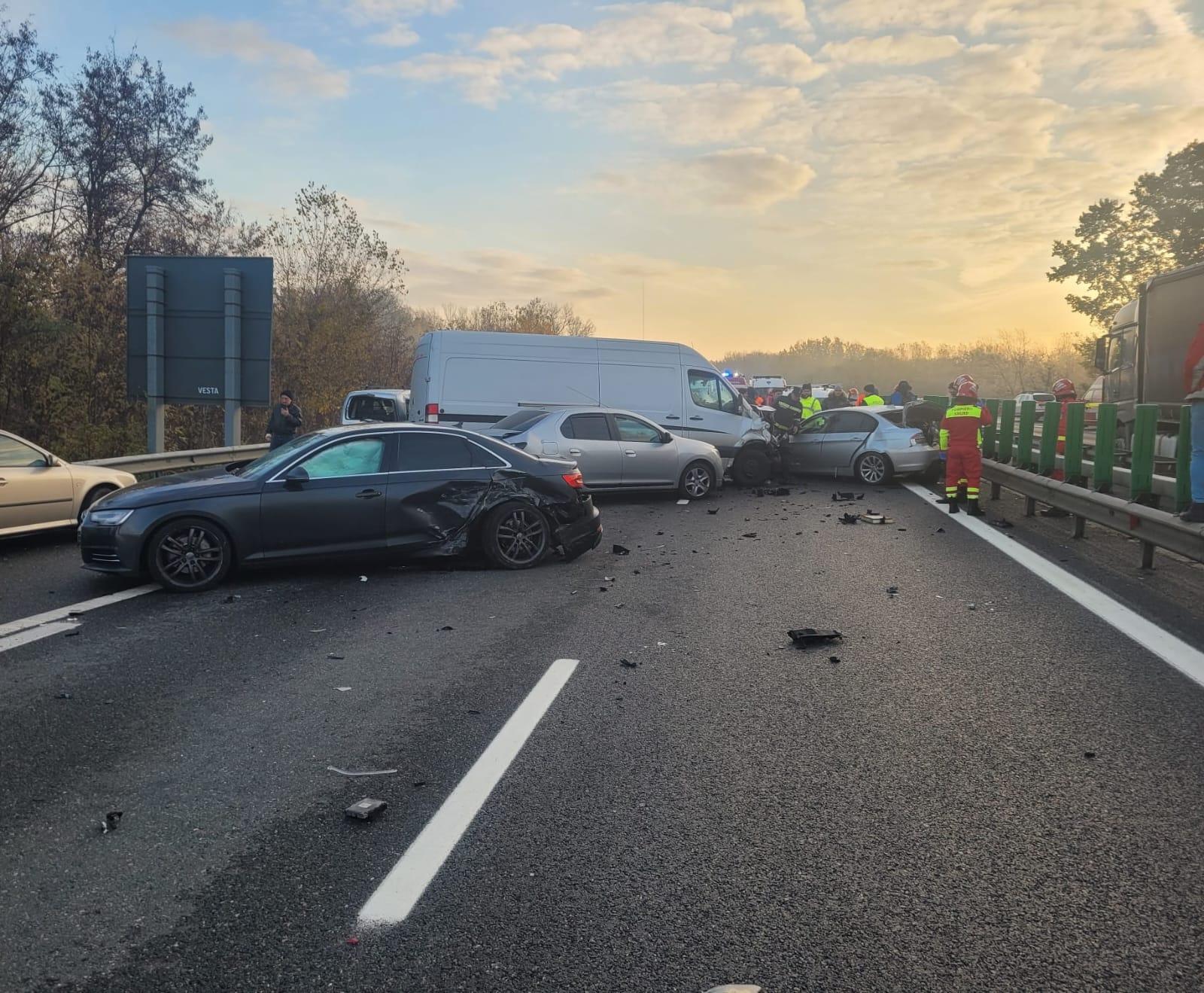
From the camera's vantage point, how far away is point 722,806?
3.86m

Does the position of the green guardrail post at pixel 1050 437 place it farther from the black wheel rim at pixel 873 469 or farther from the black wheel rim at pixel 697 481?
the black wheel rim at pixel 697 481

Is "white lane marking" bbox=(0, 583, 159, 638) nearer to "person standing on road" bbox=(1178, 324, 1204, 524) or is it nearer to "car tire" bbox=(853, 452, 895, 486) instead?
"person standing on road" bbox=(1178, 324, 1204, 524)

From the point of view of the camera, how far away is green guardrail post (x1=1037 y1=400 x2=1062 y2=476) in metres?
12.7

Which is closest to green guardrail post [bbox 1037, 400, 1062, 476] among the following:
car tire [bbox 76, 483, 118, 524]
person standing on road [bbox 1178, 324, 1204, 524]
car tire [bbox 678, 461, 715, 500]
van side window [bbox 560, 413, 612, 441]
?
person standing on road [bbox 1178, 324, 1204, 524]

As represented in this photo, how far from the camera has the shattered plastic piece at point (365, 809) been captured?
3738 millimetres

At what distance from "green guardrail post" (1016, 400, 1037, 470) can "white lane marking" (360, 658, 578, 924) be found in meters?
10.5

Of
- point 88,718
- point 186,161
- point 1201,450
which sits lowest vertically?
point 88,718

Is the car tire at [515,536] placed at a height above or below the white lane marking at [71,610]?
above

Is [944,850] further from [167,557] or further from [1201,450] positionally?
[167,557]

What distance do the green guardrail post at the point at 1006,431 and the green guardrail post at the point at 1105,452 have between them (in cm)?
420

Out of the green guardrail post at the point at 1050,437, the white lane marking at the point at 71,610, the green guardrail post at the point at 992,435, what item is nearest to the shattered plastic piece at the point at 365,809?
the white lane marking at the point at 71,610

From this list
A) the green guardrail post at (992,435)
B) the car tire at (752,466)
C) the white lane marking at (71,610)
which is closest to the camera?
the white lane marking at (71,610)

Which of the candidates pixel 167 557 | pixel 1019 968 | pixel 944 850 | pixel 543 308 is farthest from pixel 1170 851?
pixel 543 308

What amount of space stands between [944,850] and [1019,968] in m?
0.74
